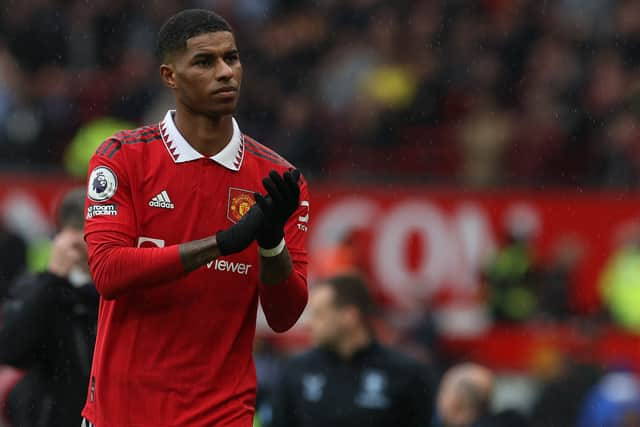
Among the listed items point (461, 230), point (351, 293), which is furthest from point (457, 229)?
point (351, 293)

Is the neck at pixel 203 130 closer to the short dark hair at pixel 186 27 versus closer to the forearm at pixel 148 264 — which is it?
the short dark hair at pixel 186 27

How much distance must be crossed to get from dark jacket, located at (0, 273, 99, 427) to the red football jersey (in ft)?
3.53

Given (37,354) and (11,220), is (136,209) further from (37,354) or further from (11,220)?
(11,220)

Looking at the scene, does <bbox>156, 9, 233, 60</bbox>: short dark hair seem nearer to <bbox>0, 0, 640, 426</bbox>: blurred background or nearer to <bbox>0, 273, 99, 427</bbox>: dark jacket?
<bbox>0, 273, 99, 427</bbox>: dark jacket

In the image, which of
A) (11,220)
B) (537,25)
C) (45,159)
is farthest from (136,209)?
(537,25)

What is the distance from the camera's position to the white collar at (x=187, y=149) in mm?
4914

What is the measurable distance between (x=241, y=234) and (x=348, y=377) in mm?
2939

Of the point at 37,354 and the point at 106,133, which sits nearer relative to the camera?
the point at 37,354

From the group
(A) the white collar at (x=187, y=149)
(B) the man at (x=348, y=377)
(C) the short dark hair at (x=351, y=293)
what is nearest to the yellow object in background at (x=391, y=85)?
(C) the short dark hair at (x=351, y=293)

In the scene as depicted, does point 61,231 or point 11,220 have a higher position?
point 11,220

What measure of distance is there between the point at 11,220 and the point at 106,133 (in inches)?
61.2

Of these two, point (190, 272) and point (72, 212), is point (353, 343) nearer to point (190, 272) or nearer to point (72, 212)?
point (72, 212)

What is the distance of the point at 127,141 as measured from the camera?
191 inches

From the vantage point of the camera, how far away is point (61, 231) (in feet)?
20.3
